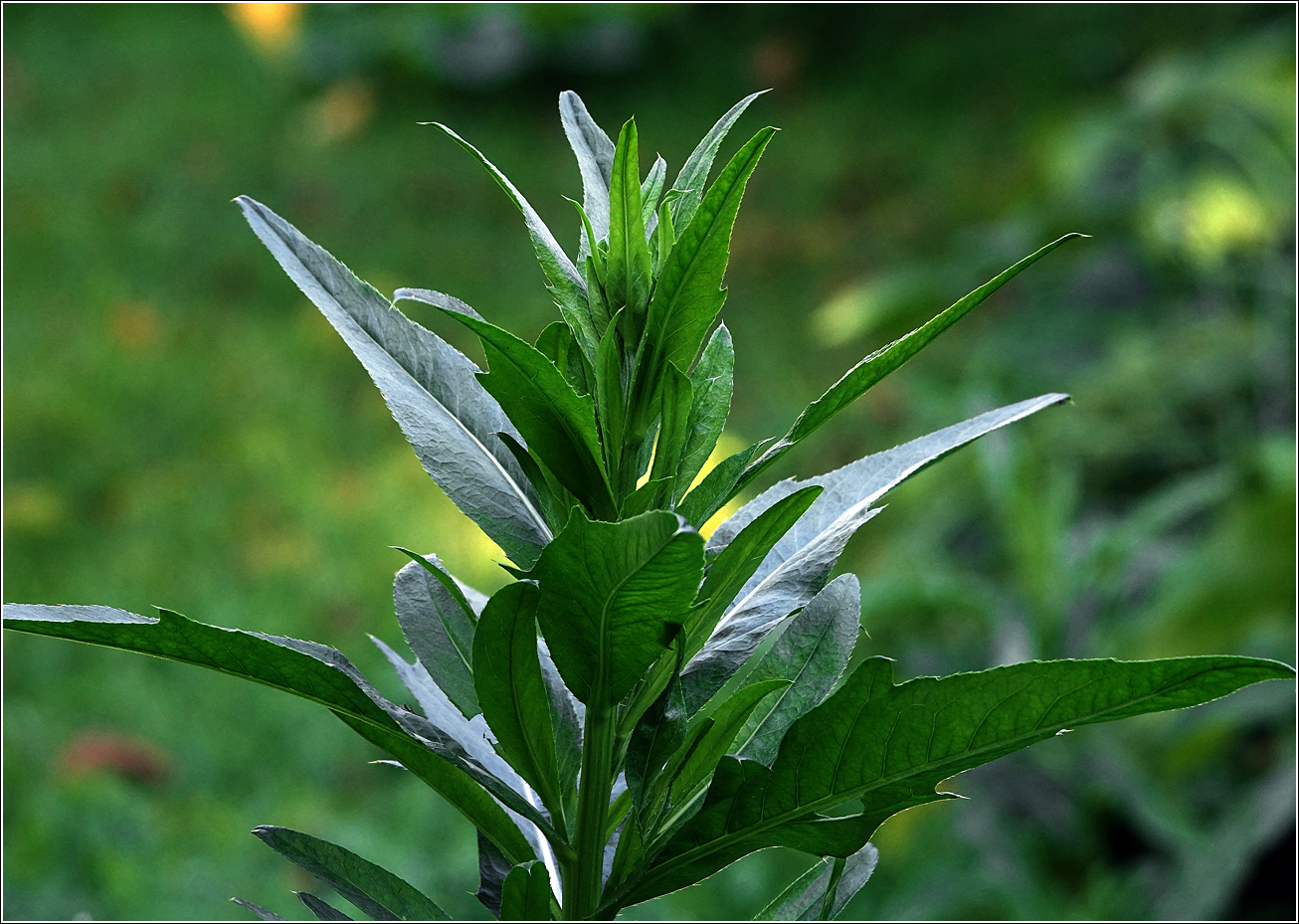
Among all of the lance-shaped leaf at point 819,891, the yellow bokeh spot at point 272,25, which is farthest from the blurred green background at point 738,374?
the lance-shaped leaf at point 819,891

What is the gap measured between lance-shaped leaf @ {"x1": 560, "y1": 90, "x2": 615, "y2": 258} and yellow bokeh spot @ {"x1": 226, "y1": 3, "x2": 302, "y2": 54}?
5135mm

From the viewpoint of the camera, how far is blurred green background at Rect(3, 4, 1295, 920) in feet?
6.61

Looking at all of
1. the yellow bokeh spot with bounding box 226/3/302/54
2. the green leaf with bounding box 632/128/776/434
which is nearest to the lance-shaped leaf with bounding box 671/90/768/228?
the green leaf with bounding box 632/128/776/434

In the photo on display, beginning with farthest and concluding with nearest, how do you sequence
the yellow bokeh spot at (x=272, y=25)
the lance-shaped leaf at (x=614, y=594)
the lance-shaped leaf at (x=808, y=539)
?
the yellow bokeh spot at (x=272, y=25) → the lance-shaped leaf at (x=808, y=539) → the lance-shaped leaf at (x=614, y=594)

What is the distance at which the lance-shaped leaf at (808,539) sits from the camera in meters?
0.51

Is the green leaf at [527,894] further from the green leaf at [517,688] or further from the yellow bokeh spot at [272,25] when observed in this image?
the yellow bokeh spot at [272,25]

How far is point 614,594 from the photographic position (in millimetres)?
429

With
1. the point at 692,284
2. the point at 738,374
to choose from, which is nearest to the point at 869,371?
the point at 692,284

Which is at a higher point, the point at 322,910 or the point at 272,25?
the point at 272,25

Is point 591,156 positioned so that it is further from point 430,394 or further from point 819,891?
→ point 819,891

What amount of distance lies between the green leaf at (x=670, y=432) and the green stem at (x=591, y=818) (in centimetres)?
9

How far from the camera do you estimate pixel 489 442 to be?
53 centimetres

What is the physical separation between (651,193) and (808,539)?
168mm

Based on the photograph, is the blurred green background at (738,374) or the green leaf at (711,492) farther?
the blurred green background at (738,374)
